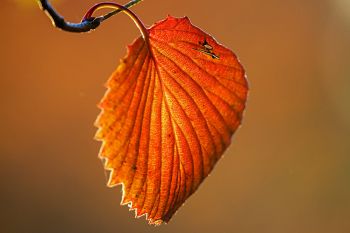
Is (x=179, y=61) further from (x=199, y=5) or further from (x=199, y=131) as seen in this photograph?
(x=199, y=5)

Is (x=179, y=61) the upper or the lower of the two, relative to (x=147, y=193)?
upper

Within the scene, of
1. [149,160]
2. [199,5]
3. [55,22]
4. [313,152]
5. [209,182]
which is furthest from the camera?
[313,152]

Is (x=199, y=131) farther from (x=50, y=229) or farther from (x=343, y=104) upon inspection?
(x=343, y=104)

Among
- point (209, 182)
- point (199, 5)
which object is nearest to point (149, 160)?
point (199, 5)

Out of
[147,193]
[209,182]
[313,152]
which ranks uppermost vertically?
[313,152]

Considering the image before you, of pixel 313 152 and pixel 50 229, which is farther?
pixel 313 152

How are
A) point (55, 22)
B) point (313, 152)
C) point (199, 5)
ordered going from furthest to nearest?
point (313, 152) < point (199, 5) < point (55, 22)
